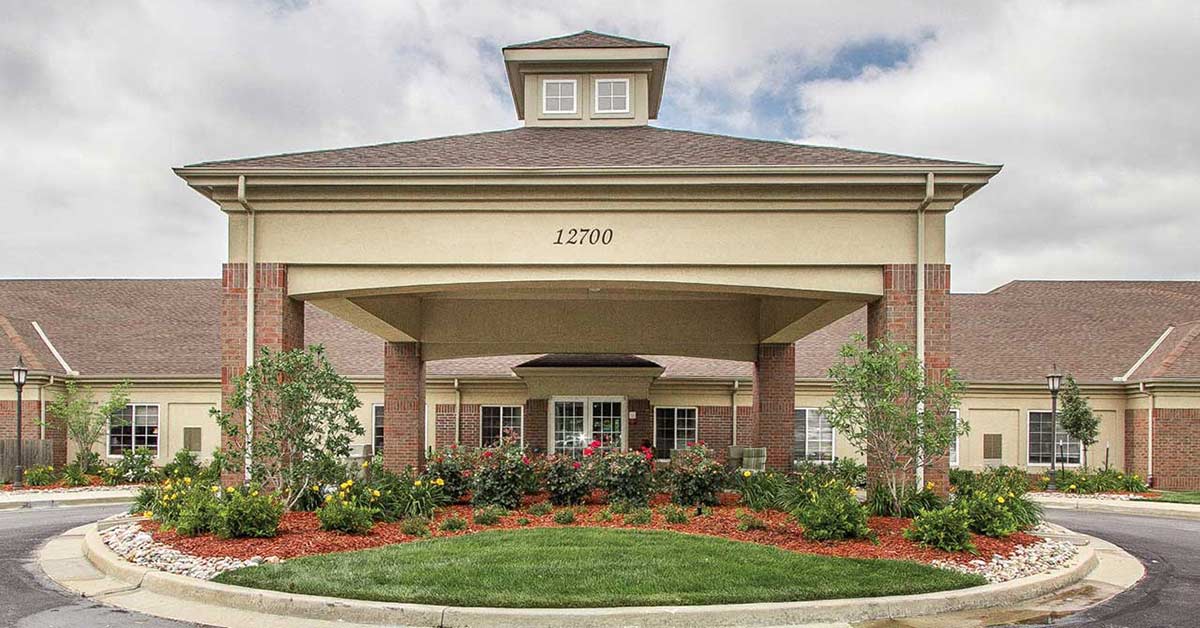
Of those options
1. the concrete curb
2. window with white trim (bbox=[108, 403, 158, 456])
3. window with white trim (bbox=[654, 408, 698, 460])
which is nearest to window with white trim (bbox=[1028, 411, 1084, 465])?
window with white trim (bbox=[654, 408, 698, 460])

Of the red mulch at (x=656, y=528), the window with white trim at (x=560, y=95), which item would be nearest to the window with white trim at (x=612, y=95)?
the window with white trim at (x=560, y=95)

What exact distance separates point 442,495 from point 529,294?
714 centimetres

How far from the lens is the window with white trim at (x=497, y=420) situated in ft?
98.3

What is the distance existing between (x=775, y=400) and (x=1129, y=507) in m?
7.98

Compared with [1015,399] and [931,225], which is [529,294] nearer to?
[931,225]

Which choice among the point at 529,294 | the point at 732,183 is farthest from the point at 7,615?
the point at 529,294

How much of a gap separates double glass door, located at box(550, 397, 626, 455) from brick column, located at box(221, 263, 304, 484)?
1415 cm

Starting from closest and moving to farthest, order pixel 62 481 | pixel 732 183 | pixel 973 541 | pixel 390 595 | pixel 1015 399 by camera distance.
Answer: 1. pixel 390 595
2. pixel 973 541
3. pixel 732 183
4. pixel 62 481
5. pixel 1015 399

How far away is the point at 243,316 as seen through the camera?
1494 centimetres

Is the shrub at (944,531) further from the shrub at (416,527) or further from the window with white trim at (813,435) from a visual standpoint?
the window with white trim at (813,435)

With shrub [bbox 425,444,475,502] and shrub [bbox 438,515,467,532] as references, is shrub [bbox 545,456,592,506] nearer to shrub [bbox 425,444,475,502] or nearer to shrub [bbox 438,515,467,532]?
shrub [bbox 425,444,475,502]

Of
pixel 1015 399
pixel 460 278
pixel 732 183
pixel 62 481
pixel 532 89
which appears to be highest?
pixel 532 89

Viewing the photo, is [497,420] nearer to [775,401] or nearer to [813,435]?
[813,435]

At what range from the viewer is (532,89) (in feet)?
71.4
